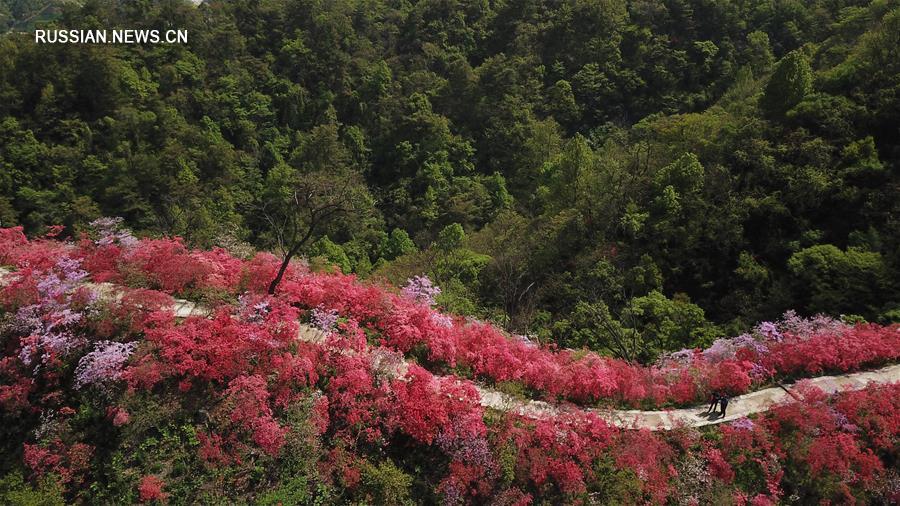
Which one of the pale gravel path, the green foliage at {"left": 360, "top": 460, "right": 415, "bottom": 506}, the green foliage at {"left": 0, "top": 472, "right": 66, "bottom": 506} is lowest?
the green foliage at {"left": 0, "top": 472, "right": 66, "bottom": 506}

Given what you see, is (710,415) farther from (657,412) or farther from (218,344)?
(218,344)

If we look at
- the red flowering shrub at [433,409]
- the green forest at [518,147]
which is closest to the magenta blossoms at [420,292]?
the green forest at [518,147]

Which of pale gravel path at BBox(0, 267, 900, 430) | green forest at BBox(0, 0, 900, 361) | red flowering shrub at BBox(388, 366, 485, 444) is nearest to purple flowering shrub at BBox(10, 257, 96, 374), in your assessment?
pale gravel path at BBox(0, 267, 900, 430)

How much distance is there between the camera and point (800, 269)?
62.3 feet

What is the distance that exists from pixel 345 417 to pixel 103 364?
5452mm

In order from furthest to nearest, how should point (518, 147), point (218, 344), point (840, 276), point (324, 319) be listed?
point (518, 147)
point (840, 276)
point (324, 319)
point (218, 344)

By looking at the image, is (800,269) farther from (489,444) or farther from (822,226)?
(489,444)

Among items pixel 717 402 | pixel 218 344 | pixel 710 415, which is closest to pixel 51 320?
pixel 218 344

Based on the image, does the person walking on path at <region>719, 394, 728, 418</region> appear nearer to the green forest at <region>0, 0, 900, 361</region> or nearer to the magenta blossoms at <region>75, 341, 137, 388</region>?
the green forest at <region>0, 0, 900, 361</region>

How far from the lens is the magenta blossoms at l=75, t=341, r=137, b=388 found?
38.8ft

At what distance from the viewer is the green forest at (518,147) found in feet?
70.3

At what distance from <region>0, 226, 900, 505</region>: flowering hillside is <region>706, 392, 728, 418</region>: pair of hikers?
1.38 ft

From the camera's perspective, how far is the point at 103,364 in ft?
38.8

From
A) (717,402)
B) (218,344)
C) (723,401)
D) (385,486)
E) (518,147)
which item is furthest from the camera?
(518,147)
